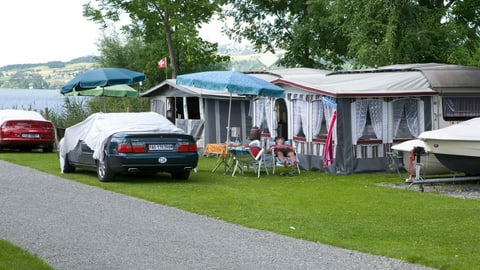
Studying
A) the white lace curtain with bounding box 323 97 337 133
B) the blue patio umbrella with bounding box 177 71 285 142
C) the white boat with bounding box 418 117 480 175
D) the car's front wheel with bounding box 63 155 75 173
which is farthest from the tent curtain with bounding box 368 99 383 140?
the car's front wheel with bounding box 63 155 75 173

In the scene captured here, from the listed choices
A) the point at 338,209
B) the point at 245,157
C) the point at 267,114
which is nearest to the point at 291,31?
the point at 267,114

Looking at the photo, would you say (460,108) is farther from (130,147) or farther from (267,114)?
(130,147)

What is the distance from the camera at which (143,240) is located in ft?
34.3

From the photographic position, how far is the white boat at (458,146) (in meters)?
16.9

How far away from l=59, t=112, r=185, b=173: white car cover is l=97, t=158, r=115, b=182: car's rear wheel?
15 centimetres

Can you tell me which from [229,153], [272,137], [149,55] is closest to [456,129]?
[229,153]

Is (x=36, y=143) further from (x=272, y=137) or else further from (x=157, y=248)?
(x=157, y=248)

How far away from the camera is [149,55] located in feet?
157

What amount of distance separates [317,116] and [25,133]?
34.8 ft

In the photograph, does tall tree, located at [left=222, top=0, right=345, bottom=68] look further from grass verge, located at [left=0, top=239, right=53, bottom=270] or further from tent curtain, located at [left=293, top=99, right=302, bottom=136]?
grass verge, located at [left=0, top=239, right=53, bottom=270]

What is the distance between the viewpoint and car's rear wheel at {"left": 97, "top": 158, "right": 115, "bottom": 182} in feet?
58.9

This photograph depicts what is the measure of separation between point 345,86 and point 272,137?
3.65 meters

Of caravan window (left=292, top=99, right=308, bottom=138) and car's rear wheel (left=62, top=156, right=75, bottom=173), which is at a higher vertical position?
caravan window (left=292, top=99, right=308, bottom=138)

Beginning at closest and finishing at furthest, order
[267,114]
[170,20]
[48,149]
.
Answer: [267,114] < [48,149] < [170,20]
